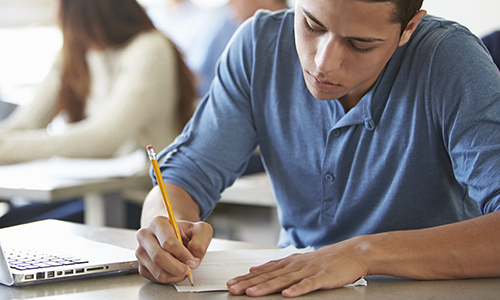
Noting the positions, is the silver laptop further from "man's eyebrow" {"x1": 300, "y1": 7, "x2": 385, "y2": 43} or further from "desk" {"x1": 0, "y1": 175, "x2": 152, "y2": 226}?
"desk" {"x1": 0, "y1": 175, "x2": 152, "y2": 226}

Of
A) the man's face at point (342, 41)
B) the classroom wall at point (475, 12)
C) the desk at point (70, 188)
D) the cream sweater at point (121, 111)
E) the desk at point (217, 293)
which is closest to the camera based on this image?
the desk at point (217, 293)

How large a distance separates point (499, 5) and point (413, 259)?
2870 millimetres

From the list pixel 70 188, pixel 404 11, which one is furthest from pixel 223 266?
pixel 70 188

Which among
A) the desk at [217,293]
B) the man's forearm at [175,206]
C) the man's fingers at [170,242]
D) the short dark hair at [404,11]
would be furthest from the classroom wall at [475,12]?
the man's fingers at [170,242]

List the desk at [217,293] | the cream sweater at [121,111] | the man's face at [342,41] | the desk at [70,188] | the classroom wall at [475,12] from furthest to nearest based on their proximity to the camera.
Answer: the classroom wall at [475,12], the cream sweater at [121,111], the desk at [70,188], the man's face at [342,41], the desk at [217,293]

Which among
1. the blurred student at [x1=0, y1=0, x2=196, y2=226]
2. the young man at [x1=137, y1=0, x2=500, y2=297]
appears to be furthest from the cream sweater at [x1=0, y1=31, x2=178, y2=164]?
the young man at [x1=137, y1=0, x2=500, y2=297]

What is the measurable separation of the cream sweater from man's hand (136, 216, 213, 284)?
53.2 inches

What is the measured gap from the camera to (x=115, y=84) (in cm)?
225

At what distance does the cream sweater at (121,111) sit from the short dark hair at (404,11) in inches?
57.0

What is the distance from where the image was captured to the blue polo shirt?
2.96 feet

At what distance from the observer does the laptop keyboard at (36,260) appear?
77 cm

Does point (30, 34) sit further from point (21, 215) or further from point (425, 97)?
point (425, 97)

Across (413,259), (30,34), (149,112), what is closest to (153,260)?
(413,259)

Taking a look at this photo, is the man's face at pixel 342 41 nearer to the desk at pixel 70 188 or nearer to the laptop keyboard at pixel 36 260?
the laptop keyboard at pixel 36 260
